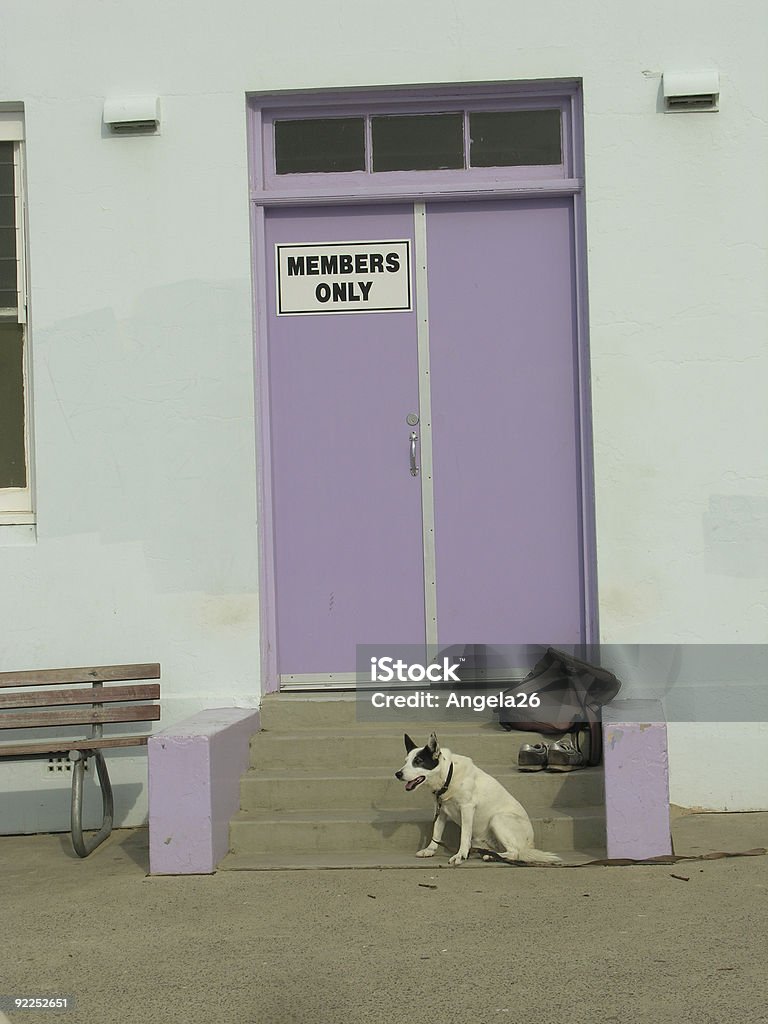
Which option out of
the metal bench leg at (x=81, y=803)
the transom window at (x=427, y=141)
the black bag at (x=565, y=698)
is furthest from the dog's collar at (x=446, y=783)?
the transom window at (x=427, y=141)

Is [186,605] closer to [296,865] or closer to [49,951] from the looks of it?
[296,865]

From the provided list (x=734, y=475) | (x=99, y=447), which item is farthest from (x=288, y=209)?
(x=734, y=475)

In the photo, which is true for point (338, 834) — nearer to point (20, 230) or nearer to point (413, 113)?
point (20, 230)

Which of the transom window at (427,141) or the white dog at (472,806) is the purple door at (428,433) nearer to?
the transom window at (427,141)

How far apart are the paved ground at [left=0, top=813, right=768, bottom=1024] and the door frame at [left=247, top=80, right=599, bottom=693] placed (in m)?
1.74

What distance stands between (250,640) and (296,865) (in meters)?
1.57

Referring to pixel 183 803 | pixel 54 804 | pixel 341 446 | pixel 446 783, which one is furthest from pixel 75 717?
pixel 341 446

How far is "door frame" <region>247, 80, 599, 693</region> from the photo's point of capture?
24.3 feet

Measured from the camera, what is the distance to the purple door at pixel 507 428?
7496 millimetres

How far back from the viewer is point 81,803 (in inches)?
256

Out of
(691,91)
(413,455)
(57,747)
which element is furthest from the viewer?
(413,455)

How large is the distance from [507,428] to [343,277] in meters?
1.32

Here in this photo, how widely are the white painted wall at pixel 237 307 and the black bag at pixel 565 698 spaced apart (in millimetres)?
445

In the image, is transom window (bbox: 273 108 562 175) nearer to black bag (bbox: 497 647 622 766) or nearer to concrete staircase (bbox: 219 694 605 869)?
black bag (bbox: 497 647 622 766)
